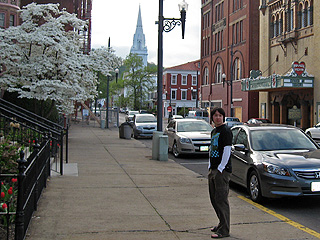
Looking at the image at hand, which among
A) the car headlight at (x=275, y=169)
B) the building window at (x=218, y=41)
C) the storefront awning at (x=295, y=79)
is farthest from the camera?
the building window at (x=218, y=41)

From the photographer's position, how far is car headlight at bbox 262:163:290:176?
745 cm

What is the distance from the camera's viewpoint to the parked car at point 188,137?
1543cm

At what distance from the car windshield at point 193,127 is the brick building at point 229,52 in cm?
2751

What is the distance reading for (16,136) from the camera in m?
12.2

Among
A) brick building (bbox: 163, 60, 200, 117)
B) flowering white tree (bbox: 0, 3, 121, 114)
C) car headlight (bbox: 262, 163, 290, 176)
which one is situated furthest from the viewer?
brick building (bbox: 163, 60, 200, 117)

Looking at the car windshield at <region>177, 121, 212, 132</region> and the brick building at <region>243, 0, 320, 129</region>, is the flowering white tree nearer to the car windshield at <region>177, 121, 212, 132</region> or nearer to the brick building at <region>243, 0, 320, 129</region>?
the car windshield at <region>177, 121, 212, 132</region>

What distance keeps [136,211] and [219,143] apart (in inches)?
90.0

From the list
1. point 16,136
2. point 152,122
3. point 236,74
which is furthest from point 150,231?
point 236,74

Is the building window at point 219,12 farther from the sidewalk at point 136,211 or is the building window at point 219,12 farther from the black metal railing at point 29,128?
the sidewalk at point 136,211

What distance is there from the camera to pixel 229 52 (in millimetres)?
52625

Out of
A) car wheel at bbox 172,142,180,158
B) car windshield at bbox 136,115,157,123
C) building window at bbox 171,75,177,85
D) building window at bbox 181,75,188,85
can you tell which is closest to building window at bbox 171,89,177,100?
building window at bbox 171,75,177,85

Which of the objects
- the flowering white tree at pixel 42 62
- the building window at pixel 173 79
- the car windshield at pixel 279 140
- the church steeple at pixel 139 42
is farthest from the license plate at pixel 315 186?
the church steeple at pixel 139 42

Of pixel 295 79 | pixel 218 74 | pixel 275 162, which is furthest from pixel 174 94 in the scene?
pixel 275 162

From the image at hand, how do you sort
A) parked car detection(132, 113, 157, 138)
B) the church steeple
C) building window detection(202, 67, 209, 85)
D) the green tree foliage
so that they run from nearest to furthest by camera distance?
parked car detection(132, 113, 157, 138)
building window detection(202, 67, 209, 85)
the green tree foliage
the church steeple
